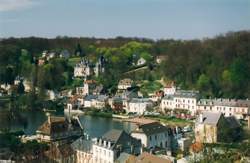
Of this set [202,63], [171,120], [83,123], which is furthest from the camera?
[202,63]

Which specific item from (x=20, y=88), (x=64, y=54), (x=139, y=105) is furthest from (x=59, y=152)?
(x=64, y=54)

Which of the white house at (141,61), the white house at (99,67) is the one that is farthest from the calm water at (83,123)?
the white house at (141,61)

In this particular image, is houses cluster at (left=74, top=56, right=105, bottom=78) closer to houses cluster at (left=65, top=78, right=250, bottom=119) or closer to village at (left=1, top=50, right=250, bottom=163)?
village at (left=1, top=50, right=250, bottom=163)

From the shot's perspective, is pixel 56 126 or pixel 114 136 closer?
pixel 114 136

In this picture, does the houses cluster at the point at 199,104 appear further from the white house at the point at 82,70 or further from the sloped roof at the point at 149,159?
the sloped roof at the point at 149,159

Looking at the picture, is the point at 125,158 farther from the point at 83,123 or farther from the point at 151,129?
the point at 83,123

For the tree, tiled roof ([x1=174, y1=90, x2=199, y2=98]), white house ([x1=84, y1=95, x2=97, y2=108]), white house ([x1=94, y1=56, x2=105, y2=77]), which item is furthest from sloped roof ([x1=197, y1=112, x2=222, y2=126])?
white house ([x1=94, y1=56, x2=105, y2=77])

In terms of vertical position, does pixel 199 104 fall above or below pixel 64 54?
below

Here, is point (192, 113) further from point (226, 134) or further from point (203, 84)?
point (226, 134)

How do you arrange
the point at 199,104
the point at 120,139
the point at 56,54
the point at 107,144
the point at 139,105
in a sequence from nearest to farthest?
the point at 107,144 → the point at 120,139 → the point at 199,104 → the point at 139,105 → the point at 56,54
